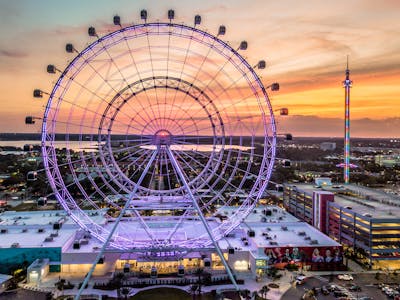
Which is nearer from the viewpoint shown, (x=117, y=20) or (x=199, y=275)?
(x=117, y=20)

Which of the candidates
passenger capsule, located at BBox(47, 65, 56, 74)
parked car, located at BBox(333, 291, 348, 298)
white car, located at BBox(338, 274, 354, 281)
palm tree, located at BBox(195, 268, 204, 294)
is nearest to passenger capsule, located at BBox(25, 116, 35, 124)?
passenger capsule, located at BBox(47, 65, 56, 74)

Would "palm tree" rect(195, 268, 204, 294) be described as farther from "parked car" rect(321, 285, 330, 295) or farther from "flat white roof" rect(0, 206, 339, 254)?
"parked car" rect(321, 285, 330, 295)

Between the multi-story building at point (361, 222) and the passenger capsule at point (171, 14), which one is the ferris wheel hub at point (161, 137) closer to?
the passenger capsule at point (171, 14)

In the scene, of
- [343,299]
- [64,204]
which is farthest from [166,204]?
[343,299]

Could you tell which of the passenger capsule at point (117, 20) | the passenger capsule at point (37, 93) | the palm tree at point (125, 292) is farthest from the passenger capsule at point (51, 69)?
the palm tree at point (125, 292)

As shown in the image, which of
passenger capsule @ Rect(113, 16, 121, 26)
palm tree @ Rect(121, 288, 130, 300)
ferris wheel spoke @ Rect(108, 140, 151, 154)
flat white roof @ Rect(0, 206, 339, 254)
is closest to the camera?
passenger capsule @ Rect(113, 16, 121, 26)

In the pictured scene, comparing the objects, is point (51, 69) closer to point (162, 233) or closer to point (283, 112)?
point (283, 112)

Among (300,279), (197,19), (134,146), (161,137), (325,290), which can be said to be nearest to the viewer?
(197,19)

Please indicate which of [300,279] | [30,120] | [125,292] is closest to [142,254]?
[125,292]

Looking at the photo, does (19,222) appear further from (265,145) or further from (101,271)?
(265,145)
